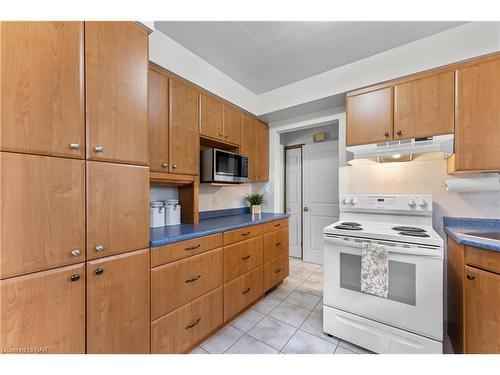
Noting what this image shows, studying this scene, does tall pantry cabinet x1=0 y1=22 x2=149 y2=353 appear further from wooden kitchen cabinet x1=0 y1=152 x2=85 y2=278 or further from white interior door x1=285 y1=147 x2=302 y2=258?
white interior door x1=285 y1=147 x2=302 y2=258

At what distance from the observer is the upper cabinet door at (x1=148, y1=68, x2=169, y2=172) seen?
1580 millimetres

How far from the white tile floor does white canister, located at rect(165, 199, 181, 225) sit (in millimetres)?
1043

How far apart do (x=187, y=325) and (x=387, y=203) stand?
210cm

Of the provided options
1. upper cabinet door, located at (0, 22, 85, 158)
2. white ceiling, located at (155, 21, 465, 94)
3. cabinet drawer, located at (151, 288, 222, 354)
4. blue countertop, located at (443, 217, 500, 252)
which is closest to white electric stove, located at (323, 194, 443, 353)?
blue countertop, located at (443, 217, 500, 252)

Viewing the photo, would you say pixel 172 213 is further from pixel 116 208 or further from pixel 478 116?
pixel 478 116

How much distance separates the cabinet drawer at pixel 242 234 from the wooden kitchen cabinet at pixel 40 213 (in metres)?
1.04

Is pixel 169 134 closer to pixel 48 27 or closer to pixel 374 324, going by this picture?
pixel 48 27

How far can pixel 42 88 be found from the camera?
0.88 metres

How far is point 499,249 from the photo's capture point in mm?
1130

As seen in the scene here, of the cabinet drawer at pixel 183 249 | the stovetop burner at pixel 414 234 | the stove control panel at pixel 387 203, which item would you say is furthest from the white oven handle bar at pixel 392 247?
the cabinet drawer at pixel 183 249

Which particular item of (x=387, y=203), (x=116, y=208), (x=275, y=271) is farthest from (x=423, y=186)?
(x=116, y=208)

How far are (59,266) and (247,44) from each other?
6.95ft

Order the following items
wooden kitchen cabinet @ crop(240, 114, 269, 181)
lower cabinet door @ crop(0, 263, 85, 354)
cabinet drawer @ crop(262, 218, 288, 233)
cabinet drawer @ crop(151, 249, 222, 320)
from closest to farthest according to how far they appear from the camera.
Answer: lower cabinet door @ crop(0, 263, 85, 354)
cabinet drawer @ crop(151, 249, 222, 320)
cabinet drawer @ crop(262, 218, 288, 233)
wooden kitchen cabinet @ crop(240, 114, 269, 181)

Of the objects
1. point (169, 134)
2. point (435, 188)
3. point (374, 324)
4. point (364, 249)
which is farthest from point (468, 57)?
point (169, 134)
